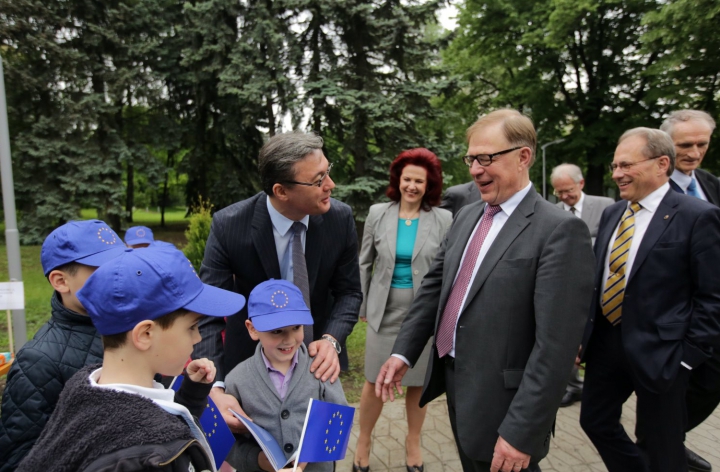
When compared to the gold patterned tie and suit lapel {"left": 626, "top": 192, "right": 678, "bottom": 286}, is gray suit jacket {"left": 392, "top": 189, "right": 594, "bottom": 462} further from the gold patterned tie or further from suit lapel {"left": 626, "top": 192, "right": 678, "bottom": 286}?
the gold patterned tie

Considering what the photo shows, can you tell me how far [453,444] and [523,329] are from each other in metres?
2.37

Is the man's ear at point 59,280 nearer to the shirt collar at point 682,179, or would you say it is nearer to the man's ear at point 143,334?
the man's ear at point 143,334

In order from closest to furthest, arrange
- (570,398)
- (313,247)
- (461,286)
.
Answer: (461,286), (313,247), (570,398)

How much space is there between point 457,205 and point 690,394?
2.60 meters

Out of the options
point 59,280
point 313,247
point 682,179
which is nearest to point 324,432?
point 313,247

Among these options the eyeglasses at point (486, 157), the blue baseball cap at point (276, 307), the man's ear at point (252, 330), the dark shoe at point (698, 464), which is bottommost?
the dark shoe at point (698, 464)

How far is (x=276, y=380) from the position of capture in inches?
89.4

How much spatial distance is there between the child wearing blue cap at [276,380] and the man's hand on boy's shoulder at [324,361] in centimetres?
4

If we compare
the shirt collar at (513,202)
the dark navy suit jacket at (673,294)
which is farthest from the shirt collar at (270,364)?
the dark navy suit jacket at (673,294)

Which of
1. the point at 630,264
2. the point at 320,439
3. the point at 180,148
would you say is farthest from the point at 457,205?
the point at 180,148

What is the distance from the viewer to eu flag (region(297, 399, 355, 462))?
1.93 metres

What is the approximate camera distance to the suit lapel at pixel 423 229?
12.5 ft

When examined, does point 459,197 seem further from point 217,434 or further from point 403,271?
point 217,434

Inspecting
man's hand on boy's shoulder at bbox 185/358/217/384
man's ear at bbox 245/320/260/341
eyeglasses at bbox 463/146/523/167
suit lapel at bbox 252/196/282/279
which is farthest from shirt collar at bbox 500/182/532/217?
man's hand on boy's shoulder at bbox 185/358/217/384
